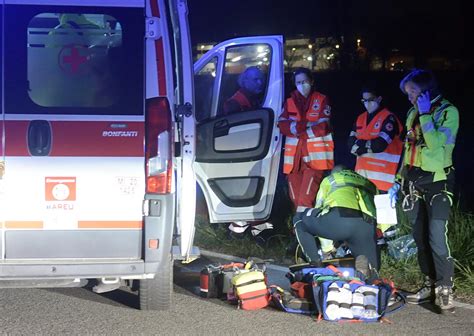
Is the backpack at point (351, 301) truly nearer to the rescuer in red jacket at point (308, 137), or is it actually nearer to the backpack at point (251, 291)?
the backpack at point (251, 291)

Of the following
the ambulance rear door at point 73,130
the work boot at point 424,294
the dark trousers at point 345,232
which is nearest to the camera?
the ambulance rear door at point 73,130

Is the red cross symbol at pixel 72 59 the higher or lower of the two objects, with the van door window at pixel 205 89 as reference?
higher

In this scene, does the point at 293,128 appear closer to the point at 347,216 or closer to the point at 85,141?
the point at 347,216

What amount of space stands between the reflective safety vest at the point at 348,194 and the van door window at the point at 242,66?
144 centimetres

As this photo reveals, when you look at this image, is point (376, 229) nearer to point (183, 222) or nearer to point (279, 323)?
point (279, 323)

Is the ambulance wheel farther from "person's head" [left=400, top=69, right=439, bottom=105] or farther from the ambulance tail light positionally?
"person's head" [left=400, top=69, right=439, bottom=105]

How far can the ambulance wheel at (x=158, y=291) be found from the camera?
4.74 meters

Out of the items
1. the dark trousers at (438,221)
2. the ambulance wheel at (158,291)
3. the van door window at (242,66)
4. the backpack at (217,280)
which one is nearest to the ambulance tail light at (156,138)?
the ambulance wheel at (158,291)

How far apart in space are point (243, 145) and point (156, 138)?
2.50 metres

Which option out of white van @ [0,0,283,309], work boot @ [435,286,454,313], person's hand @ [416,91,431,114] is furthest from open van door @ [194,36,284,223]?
white van @ [0,0,283,309]

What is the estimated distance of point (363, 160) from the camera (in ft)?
22.9

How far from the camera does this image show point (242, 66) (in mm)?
6902

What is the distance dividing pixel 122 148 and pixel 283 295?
1.86m

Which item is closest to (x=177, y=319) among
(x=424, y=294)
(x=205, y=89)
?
(x=424, y=294)
